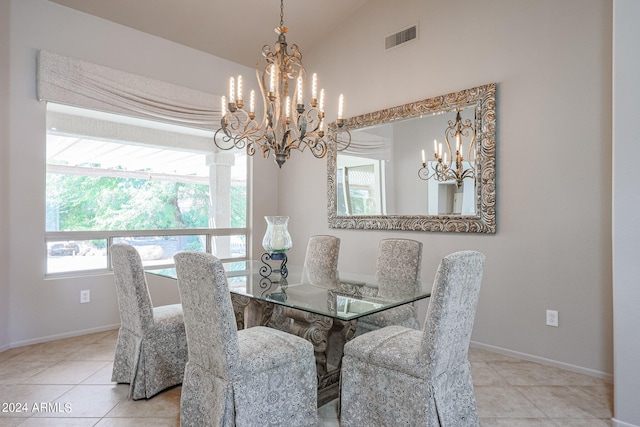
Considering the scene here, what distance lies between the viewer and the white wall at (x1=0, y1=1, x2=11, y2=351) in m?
3.15

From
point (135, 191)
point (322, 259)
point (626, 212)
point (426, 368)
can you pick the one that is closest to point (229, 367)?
point (426, 368)

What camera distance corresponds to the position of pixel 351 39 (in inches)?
172

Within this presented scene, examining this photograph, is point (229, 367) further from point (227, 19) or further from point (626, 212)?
point (227, 19)

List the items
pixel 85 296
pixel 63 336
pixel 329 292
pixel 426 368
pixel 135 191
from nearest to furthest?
pixel 426 368 → pixel 329 292 → pixel 63 336 → pixel 85 296 → pixel 135 191

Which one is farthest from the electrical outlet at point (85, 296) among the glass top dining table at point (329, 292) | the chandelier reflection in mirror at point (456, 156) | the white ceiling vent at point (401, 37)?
the white ceiling vent at point (401, 37)

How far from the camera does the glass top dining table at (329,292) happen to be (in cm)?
193

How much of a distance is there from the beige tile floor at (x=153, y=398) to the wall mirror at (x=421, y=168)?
1.19 metres

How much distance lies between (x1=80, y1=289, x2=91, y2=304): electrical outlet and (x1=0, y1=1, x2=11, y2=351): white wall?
1.83ft

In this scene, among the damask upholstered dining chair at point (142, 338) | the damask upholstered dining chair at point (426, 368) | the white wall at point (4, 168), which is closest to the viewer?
the damask upholstered dining chair at point (426, 368)

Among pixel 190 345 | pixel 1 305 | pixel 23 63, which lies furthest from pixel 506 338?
pixel 23 63

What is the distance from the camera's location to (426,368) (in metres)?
1.70

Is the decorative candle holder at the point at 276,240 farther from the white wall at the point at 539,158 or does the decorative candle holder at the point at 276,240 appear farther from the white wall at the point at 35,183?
the white wall at the point at 35,183

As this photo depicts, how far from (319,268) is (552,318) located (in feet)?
6.15

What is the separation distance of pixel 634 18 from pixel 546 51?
97 cm
